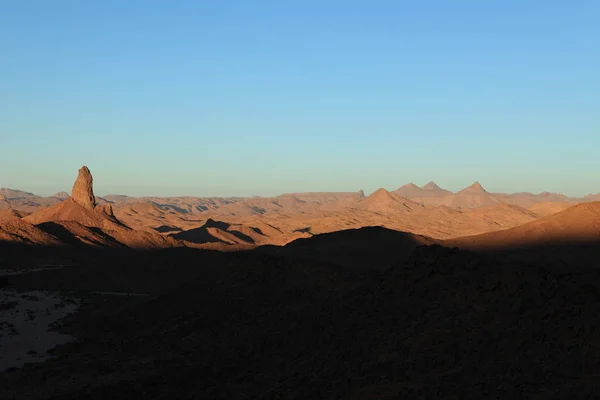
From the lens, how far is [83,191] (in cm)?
9550

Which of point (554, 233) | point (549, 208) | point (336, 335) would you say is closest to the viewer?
point (336, 335)

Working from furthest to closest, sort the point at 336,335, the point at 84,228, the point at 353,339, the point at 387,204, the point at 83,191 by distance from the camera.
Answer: the point at 387,204
the point at 83,191
the point at 84,228
the point at 336,335
the point at 353,339

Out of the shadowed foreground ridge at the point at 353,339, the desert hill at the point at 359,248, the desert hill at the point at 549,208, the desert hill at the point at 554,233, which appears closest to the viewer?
the shadowed foreground ridge at the point at 353,339

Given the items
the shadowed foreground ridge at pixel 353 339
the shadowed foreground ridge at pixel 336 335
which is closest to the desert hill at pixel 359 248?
the shadowed foreground ridge at pixel 336 335

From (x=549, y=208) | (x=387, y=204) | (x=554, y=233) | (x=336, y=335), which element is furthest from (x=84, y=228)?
(x=387, y=204)

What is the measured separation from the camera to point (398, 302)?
22688mm

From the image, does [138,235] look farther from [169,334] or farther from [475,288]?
[475,288]

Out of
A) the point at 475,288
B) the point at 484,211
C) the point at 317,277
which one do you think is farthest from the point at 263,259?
the point at 484,211

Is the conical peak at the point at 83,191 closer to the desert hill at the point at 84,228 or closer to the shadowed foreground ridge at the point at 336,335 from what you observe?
the desert hill at the point at 84,228

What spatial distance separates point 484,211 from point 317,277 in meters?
101

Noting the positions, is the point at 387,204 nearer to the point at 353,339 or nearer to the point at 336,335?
the point at 336,335

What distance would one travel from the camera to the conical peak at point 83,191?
95.3 meters

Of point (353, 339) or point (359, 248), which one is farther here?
point (359, 248)

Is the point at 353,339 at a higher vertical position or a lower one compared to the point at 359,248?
lower
